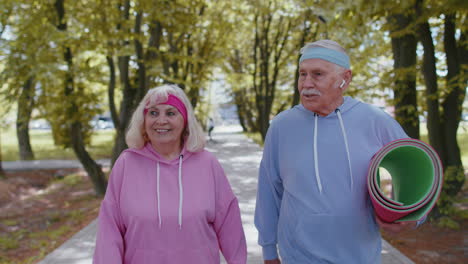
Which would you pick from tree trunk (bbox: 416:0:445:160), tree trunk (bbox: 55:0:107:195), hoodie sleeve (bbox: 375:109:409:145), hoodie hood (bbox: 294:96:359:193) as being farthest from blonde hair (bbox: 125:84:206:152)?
tree trunk (bbox: 55:0:107:195)

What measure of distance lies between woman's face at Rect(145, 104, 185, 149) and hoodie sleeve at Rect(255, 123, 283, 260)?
0.55m

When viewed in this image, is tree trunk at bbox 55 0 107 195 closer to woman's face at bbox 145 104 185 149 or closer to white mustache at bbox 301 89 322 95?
woman's face at bbox 145 104 185 149

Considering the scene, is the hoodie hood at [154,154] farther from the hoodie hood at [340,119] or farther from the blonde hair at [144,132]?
the hoodie hood at [340,119]

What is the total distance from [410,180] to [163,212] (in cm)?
132

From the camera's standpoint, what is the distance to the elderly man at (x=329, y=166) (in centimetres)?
243

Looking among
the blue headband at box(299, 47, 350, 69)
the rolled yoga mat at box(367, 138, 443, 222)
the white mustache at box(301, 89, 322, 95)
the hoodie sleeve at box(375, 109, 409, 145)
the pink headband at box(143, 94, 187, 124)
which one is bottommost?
the rolled yoga mat at box(367, 138, 443, 222)

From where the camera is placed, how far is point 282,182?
2840 millimetres

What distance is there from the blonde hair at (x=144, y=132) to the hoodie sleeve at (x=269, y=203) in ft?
1.33

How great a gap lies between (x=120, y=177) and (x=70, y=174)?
14090 mm

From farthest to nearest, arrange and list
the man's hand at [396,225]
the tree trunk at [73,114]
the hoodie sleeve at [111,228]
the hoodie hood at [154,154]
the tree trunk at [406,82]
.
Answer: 1. the tree trunk at [73,114]
2. the tree trunk at [406,82]
3. the hoodie hood at [154,154]
4. the hoodie sleeve at [111,228]
5. the man's hand at [396,225]

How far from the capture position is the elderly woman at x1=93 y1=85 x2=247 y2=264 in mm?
2639

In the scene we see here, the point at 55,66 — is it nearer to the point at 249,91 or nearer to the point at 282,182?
the point at 282,182

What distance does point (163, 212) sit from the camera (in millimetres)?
2643

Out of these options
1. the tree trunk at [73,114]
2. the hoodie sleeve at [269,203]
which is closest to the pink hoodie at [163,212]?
the hoodie sleeve at [269,203]
